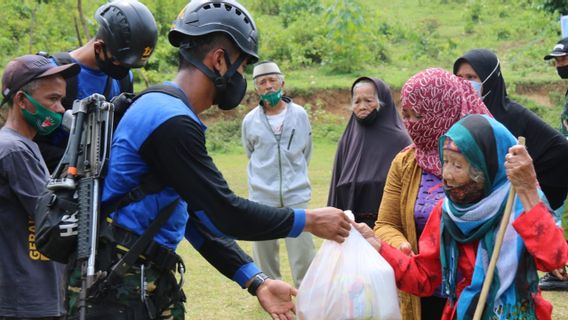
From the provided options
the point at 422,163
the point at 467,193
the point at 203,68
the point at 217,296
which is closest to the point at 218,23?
the point at 203,68

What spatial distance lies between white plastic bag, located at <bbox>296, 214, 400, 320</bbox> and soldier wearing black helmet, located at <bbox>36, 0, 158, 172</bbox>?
5.28 feet

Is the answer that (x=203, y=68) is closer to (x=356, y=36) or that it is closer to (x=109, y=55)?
(x=109, y=55)

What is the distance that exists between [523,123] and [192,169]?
3932mm

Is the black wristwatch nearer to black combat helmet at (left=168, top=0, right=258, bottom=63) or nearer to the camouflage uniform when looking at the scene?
the camouflage uniform

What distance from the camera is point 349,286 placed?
3906 mm

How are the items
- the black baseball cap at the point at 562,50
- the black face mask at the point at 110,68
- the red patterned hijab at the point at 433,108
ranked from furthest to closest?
the black baseball cap at the point at 562,50 < the black face mask at the point at 110,68 < the red patterned hijab at the point at 433,108

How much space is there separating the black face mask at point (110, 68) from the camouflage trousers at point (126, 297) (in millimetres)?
1748

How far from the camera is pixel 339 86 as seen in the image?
2436cm

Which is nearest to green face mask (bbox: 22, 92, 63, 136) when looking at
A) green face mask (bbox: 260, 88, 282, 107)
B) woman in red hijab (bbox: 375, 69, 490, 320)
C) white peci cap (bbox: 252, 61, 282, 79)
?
woman in red hijab (bbox: 375, 69, 490, 320)

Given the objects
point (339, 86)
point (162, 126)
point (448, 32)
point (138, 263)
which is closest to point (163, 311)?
point (138, 263)

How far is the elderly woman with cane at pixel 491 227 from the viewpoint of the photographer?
11.5 feet

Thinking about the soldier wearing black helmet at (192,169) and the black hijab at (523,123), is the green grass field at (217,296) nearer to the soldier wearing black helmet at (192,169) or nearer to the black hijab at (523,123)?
the black hijab at (523,123)

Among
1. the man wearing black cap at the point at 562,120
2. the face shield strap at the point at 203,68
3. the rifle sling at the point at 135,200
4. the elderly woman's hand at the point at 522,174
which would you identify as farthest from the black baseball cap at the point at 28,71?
the man wearing black cap at the point at 562,120

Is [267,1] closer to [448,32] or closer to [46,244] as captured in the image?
[448,32]
